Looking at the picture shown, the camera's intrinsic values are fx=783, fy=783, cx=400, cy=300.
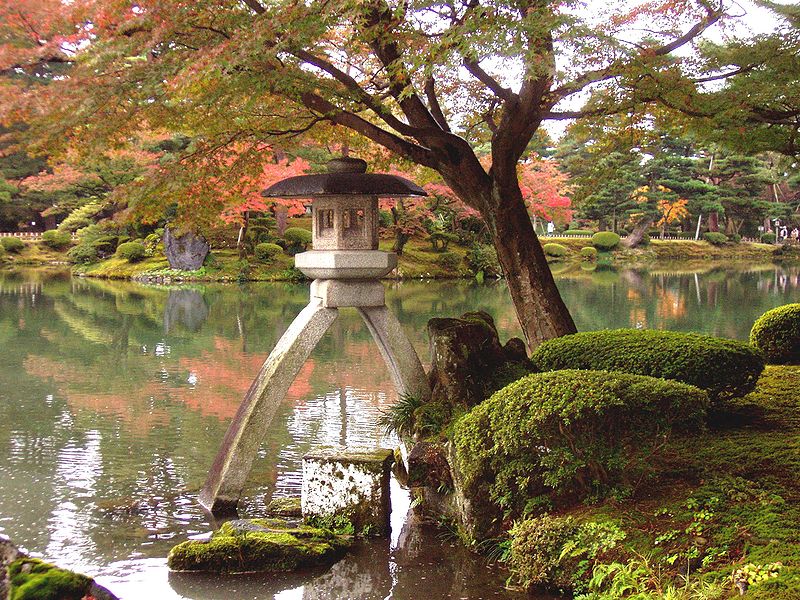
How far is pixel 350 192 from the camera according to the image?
6.12 metres

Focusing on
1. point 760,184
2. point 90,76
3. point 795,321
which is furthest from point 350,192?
point 760,184

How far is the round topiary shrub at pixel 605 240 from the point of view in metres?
36.4

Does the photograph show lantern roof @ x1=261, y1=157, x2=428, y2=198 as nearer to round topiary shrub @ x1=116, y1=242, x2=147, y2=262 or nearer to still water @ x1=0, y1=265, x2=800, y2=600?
still water @ x1=0, y1=265, x2=800, y2=600

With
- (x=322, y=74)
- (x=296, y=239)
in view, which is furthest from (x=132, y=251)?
(x=322, y=74)

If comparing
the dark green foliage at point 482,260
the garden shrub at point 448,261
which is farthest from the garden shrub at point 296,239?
the dark green foliage at point 482,260

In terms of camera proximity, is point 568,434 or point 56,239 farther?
point 56,239

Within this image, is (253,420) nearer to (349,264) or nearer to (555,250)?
(349,264)

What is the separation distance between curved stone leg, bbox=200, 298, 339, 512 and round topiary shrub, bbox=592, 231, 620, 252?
32122 mm

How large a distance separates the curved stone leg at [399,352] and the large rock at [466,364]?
0.14m

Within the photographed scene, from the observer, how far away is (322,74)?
319 inches

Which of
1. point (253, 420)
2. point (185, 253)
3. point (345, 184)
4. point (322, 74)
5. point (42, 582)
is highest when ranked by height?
point (322, 74)

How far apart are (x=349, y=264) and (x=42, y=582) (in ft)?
12.7

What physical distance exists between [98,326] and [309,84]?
36.5 feet

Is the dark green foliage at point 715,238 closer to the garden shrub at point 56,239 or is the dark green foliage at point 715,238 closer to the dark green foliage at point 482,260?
the dark green foliage at point 482,260
